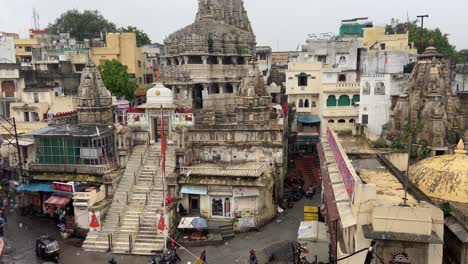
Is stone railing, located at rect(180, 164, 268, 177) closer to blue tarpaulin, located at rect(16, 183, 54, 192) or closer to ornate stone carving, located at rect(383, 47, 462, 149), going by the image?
blue tarpaulin, located at rect(16, 183, 54, 192)

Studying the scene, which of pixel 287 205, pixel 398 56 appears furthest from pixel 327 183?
pixel 398 56

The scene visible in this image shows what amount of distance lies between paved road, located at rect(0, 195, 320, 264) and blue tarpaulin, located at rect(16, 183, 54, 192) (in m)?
2.16

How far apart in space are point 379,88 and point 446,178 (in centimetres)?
2000

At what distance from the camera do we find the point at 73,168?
26766 millimetres

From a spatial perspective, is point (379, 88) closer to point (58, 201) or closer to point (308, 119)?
point (308, 119)

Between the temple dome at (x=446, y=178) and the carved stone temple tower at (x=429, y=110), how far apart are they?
5068 mm

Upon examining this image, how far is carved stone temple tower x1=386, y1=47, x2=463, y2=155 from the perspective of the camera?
22.5 metres

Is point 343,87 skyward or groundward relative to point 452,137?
skyward

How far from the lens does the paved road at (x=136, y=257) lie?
21891 mm

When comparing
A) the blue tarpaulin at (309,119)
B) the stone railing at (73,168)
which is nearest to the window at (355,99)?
the blue tarpaulin at (309,119)

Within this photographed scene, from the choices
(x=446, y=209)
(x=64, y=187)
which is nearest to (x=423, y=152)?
(x=446, y=209)

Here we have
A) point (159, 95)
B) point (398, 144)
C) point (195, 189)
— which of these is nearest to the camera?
point (398, 144)

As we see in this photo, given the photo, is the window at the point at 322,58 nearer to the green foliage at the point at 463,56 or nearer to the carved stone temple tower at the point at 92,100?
the carved stone temple tower at the point at 92,100

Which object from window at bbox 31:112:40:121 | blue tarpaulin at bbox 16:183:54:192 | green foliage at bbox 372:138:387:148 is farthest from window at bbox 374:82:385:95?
window at bbox 31:112:40:121
